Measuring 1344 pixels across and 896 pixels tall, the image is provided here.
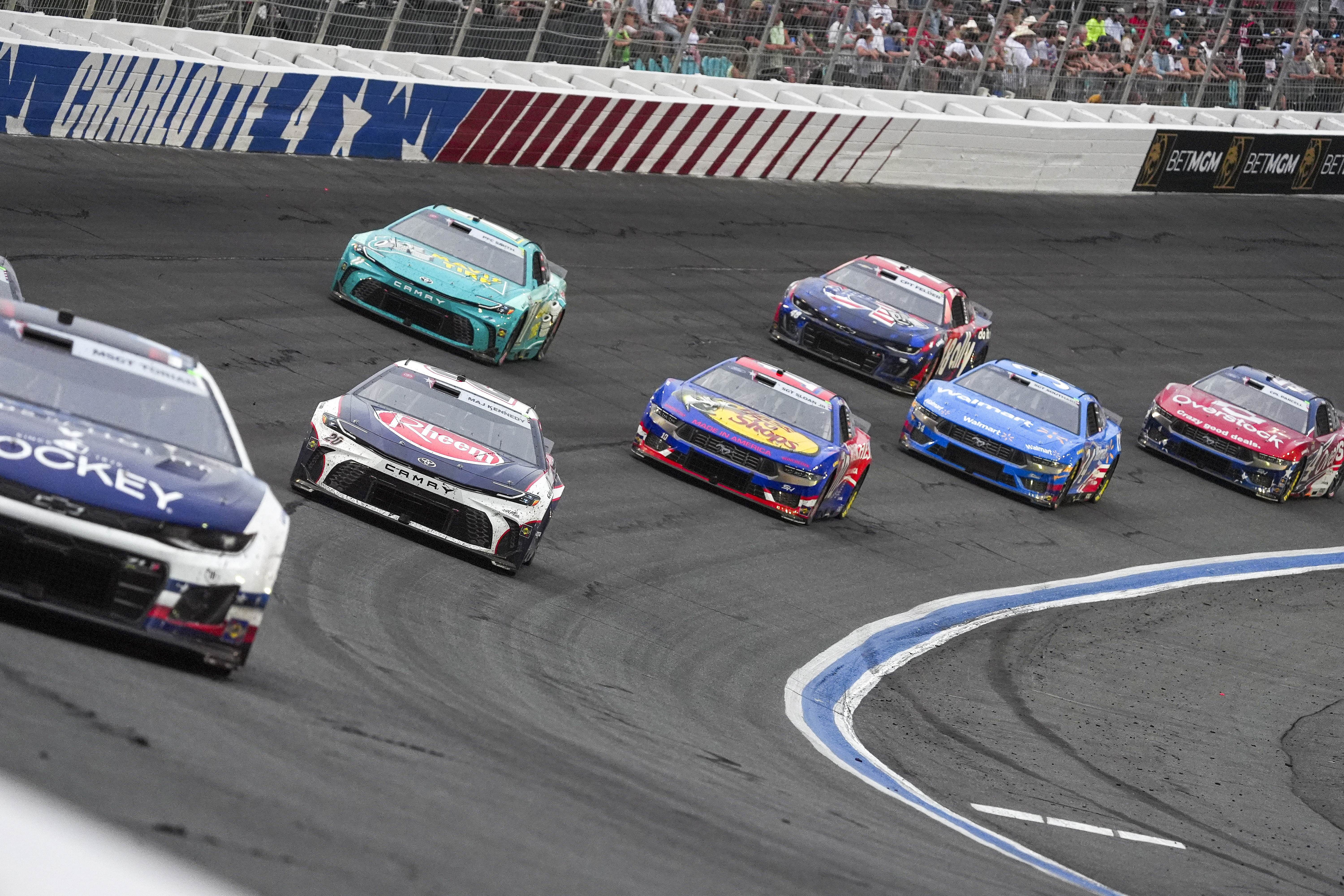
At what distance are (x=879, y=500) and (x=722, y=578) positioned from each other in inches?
175

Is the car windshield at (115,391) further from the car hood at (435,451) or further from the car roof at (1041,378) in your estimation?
the car roof at (1041,378)

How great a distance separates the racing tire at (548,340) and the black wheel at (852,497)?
149 inches

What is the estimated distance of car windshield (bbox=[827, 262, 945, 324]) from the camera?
24344 mm

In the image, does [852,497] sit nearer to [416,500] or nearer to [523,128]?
[416,500]

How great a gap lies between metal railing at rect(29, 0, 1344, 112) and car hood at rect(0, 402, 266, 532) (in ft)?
53.5

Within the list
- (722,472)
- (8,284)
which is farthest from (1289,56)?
(8,284)

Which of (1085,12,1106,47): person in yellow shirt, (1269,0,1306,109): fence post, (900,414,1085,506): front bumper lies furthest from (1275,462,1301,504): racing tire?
(1269,0,1306,109): fence post

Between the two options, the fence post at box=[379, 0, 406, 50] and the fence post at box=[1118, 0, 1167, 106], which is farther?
the fence post at box=[1118, 0, 1167, 106]

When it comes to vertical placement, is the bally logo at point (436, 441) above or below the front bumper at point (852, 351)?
above

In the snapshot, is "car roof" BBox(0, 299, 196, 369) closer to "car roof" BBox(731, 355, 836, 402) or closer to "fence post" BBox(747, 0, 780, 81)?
"car roof" BBox(731, 355, 836, 402)

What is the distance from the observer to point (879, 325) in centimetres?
2391

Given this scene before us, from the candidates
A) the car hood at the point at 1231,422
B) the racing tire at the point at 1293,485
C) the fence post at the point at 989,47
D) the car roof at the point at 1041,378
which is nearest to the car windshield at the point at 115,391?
the car roof at the point at 1041,378

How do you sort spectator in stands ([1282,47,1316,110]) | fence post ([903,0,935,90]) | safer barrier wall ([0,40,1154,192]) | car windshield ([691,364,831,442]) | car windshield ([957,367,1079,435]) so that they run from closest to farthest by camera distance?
car windshield ([691,364,831,442])
car windshield ([957,367,1079,435])
safer barrier wall ([0,40,1154,192])
fence post ([903,0,935,90])
spectator in stands ([1282,47,1316,110])

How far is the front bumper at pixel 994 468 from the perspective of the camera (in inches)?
832
